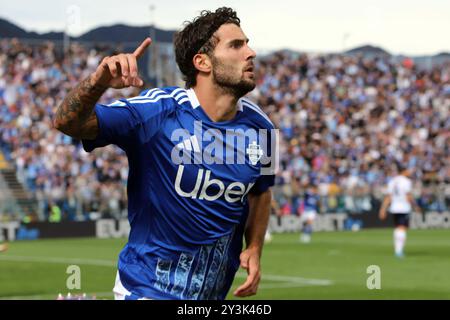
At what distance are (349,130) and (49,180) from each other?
16681mm

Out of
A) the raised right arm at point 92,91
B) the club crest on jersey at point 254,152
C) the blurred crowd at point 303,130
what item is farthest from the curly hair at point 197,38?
the blurred crowd at point 303,130

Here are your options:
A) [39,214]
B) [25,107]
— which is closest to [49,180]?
[39,214]

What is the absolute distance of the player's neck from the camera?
19.0 ft

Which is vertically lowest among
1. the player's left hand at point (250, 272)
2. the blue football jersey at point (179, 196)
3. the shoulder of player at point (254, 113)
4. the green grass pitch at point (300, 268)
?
the green grass pitch at point (300, 268)

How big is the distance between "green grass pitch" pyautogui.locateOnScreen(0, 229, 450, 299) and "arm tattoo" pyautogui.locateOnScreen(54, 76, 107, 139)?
10.1 m

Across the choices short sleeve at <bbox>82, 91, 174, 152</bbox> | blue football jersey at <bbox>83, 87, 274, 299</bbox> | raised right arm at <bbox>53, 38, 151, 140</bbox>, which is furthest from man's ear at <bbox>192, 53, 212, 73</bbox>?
raised right arm at <bbox>53, 38, 151, 140</bbox>

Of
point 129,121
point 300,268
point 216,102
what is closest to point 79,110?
point 129,121

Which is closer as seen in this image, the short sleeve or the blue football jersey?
the short sleeve

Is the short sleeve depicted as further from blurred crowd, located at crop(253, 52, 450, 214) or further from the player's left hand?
blurred crowd, located at crop(253, 52, 450, 214)

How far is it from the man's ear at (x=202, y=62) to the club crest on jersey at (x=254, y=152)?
0.54 m

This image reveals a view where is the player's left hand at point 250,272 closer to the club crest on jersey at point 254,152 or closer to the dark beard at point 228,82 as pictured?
the club crest on jersey at point 254,152

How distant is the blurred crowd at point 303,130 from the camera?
111ft

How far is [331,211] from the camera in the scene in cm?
3969

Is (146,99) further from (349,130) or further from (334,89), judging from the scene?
(334,89)
